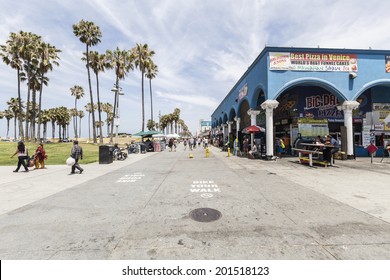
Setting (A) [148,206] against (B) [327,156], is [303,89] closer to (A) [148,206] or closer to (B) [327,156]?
(B) [327,156]

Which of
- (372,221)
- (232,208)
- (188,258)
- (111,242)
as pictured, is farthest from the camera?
(232,208)

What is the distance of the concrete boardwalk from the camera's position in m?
3.08

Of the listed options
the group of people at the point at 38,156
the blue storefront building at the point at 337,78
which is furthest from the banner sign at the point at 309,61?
the group of people at the point at 38,156

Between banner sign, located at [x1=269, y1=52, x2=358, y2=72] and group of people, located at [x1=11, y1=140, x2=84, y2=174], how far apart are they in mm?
14634

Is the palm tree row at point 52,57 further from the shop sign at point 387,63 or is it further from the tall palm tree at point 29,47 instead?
the shop sign at point 387,63

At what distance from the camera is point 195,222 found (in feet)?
13.6

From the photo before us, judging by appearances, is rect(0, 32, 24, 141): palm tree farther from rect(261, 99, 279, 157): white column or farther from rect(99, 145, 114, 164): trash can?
rect(261, 99, 279, 157): white column

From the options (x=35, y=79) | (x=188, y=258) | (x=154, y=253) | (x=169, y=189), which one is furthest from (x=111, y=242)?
(x=35, y=79)

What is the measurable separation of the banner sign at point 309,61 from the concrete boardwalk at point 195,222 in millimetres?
10830

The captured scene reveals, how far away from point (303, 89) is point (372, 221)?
16753mm

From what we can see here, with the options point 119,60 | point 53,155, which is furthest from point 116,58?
point 53,155

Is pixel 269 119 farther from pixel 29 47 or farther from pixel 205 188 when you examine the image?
pixel 29 47

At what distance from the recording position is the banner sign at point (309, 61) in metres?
15.1

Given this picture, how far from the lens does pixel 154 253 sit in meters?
3.02
